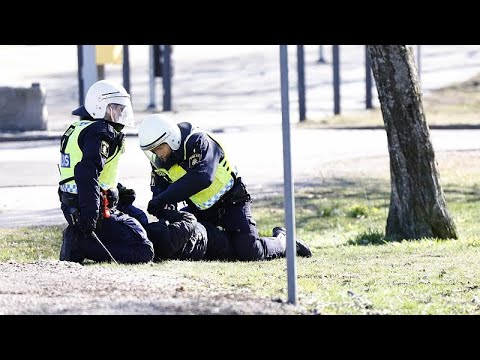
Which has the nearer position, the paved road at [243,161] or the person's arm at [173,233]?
the person's arm at [173,233]

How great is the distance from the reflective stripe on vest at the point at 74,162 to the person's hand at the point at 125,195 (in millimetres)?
444

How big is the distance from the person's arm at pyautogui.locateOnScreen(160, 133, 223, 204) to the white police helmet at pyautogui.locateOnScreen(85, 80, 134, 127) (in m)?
0.65

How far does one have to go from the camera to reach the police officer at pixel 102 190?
33.3 feet

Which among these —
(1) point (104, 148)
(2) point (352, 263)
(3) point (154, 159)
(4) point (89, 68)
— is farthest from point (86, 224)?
(4) point (89, 68)

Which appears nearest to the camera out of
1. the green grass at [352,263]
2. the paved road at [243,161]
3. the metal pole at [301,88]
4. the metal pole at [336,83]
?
the green grass at [352,263]

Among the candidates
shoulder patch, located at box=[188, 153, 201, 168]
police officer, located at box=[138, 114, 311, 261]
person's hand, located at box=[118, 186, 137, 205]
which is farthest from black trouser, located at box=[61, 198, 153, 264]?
shoulder patch, located at box=[188, 153, 201, 168]

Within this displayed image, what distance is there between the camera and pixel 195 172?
1052 centimetres

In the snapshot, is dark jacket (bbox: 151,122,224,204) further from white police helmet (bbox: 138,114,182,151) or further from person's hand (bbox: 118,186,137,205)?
person's hand (bbox: 118,186,137,205)

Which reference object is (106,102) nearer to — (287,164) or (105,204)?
(105,204)

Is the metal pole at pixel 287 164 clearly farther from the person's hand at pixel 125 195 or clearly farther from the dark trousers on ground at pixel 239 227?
the person's hand at pixel 125 195

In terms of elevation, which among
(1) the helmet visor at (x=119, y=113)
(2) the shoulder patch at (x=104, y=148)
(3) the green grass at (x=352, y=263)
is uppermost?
(1) the helmet visor at (x=119, y=113)

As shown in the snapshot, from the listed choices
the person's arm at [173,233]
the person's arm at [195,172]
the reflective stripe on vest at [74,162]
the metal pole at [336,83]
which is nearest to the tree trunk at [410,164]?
the person's arm at [195,172]
